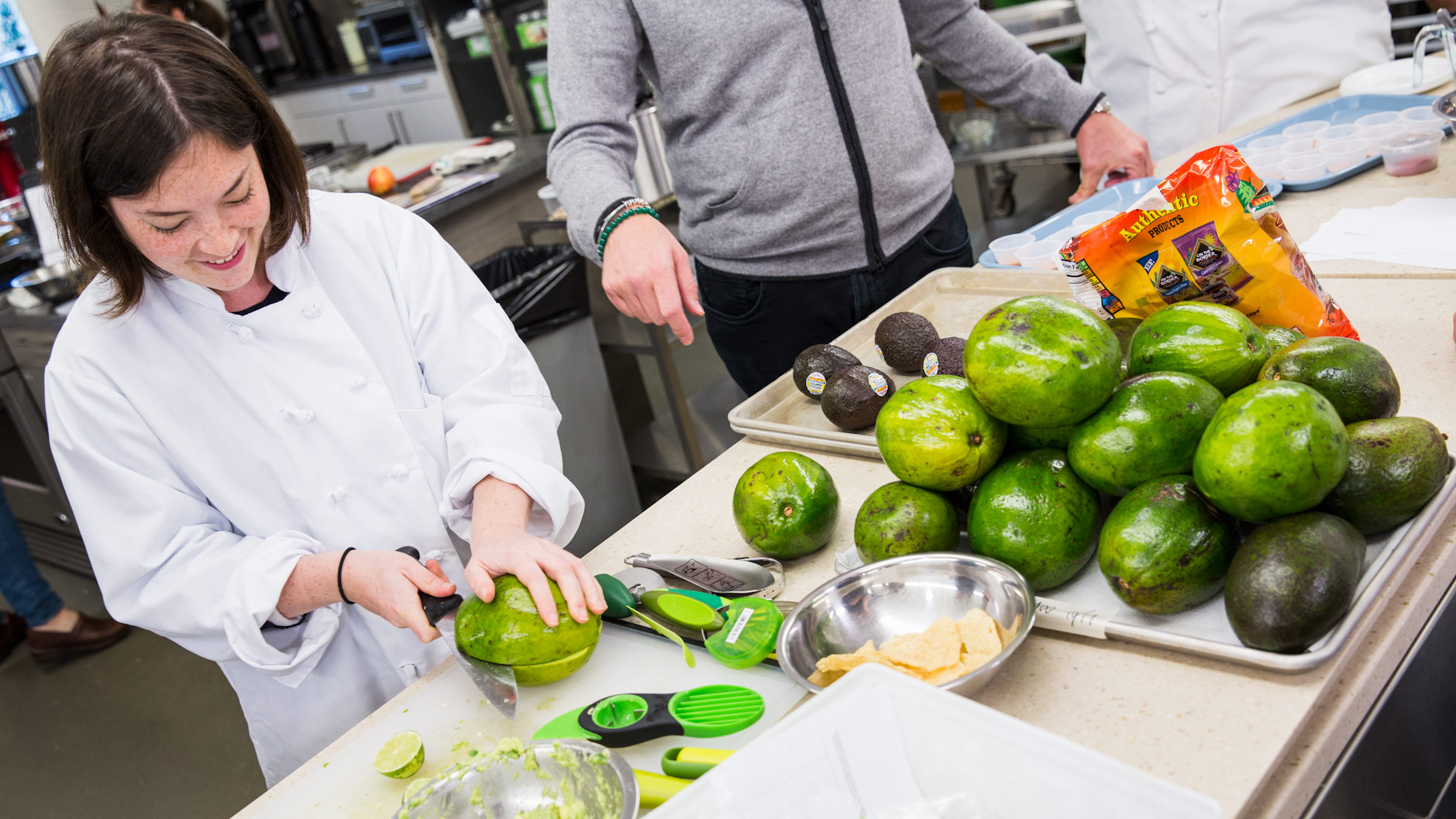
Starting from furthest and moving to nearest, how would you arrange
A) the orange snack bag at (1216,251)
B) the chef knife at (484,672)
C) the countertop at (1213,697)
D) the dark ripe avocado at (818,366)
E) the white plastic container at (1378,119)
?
the white plastic container at (1378,119) < the dark ripe avocado at (818,366) < the orange snack bag at (1216,251) < the chef knife at (484,672) < the countertop at (1213,697)

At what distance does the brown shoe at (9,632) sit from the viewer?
3678 mm

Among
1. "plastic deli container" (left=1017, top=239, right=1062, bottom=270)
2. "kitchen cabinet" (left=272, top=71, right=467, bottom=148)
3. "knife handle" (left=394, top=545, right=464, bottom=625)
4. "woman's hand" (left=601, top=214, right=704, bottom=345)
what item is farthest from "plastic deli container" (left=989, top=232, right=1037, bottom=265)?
"kitchen cabinet" (left=272, top=71, right=467, bottom=148)

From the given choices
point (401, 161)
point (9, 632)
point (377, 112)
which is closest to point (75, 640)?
point (9, 632)

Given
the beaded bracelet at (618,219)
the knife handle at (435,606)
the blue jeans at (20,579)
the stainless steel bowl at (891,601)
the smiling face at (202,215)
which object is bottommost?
the blue jeans at (20,579)

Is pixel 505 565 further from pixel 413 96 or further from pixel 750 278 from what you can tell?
pixel 413 96

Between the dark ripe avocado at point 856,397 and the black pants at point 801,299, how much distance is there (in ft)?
1.68

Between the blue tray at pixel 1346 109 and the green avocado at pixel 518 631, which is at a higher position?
the green avocado at pixel 518 631

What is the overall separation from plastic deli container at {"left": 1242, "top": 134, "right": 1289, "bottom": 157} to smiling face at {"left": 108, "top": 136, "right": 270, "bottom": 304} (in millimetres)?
1862

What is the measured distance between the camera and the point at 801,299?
189cm

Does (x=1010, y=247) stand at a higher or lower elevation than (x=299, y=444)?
lower

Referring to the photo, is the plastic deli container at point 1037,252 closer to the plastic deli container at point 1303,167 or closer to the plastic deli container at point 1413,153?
the plastic deli container at point 1303,167

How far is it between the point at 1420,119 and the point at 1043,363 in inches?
64.9

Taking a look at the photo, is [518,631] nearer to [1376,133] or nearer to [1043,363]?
[1043,363]

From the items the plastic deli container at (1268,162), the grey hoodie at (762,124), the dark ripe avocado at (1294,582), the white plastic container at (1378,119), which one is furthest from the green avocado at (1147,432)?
the white plastic container at (1378,119)
